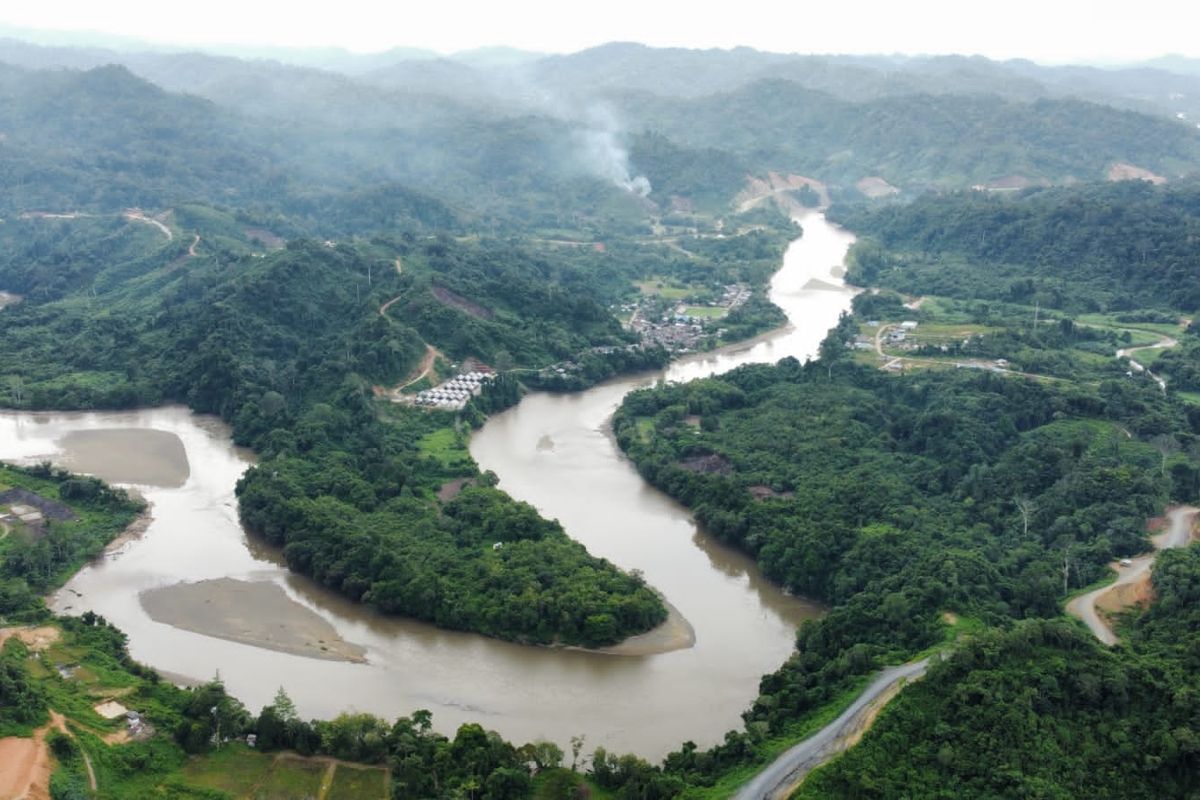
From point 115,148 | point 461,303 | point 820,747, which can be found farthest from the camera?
point 115,148

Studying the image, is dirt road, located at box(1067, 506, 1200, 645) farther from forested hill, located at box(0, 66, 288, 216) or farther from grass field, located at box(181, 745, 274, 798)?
forested hill, located at box(0, 66, 288, 216)

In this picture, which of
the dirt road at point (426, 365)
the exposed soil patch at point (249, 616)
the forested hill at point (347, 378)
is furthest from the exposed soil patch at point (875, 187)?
the exposed soil patch at point (249, 616)

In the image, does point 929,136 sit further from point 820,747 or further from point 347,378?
point 820,747

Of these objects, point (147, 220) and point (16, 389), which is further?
point (147, 220)

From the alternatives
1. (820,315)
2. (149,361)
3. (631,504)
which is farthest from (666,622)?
(820,315)

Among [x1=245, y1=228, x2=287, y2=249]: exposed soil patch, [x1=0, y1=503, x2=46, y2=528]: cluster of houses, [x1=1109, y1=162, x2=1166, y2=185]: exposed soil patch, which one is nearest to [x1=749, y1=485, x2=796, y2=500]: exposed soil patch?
[x1=0, y1=503, x2=46, y2=528]: cluster of houses

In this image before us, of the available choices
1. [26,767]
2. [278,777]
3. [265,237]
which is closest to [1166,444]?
[278,777]
